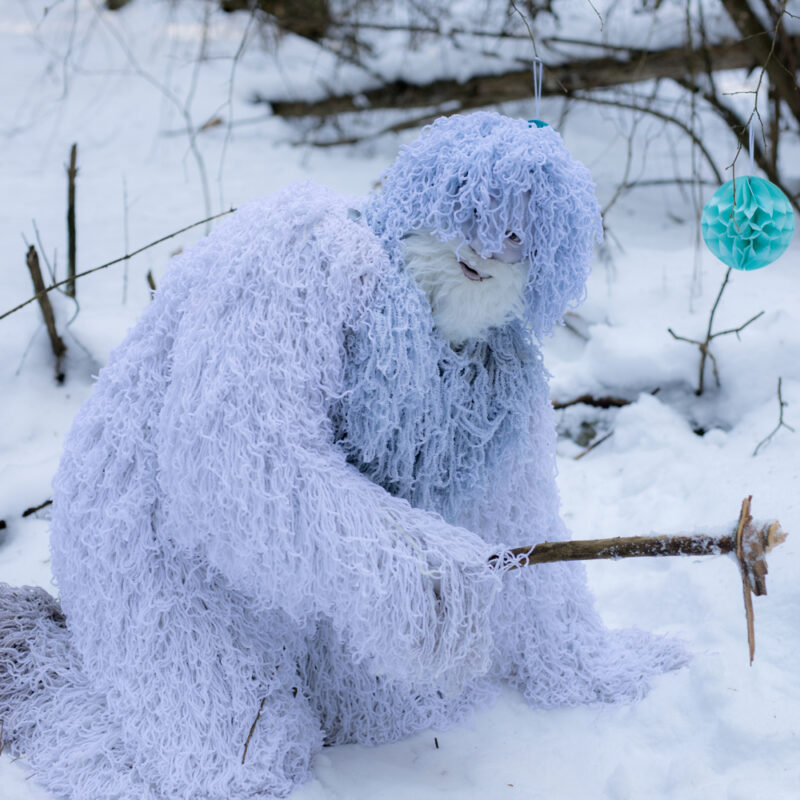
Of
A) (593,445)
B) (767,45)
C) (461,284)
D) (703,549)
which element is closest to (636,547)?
(703,549)

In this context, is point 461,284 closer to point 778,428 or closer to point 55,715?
point 55,715

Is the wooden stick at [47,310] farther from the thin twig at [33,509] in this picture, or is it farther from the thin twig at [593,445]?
the thin twig at [593,445]

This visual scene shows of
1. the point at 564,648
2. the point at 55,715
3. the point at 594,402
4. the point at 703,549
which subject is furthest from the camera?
the point at 594,402

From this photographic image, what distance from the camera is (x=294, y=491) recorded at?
110 cm

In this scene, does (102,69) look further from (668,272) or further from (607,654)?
(607,654)

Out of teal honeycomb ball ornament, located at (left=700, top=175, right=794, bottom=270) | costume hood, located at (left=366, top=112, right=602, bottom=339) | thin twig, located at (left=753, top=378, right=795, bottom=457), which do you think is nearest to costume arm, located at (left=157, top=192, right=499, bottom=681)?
costume hood, located at (left=366, top=112, right=602, bottom=339)

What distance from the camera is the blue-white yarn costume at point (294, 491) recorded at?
110cm

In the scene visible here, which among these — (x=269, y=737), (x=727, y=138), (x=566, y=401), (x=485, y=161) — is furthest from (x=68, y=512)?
(x=727, y=138)

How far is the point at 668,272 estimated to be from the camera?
2.71 metres

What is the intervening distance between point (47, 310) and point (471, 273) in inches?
54.2

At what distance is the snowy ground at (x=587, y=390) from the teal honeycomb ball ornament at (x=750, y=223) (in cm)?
61

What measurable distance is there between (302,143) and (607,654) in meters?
2.66

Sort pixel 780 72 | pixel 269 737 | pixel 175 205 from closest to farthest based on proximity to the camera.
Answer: pixel 269 737 → pixel 780 72 → pixel 175 205

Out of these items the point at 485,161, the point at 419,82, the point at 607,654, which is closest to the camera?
the point at 485,161
